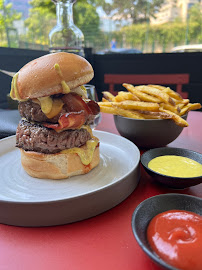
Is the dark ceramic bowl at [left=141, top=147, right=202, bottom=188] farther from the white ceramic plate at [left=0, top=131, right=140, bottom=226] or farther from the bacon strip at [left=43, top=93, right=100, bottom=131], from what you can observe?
the bacon strip at [left=43, top=93, right=100, bottom=131]

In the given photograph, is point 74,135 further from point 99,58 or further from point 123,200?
point 99,58

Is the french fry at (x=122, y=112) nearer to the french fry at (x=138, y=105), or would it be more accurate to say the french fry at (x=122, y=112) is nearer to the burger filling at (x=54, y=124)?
the french fry at (x=138, y=105)

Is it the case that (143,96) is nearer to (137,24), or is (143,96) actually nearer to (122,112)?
(122,112)

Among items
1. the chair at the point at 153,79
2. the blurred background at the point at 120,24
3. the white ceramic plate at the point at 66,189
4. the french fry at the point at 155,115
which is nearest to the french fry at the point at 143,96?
the french fry at the point at 155,115

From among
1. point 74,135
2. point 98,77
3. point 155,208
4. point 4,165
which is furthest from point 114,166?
point 98,77

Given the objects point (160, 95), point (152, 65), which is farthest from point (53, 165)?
point (152, 65)
